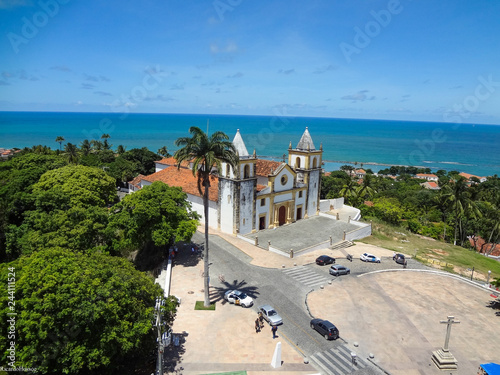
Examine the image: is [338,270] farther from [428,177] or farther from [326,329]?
[428,177]

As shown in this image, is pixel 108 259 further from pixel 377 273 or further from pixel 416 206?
pixel 416 206

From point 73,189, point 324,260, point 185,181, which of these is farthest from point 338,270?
point 73,189

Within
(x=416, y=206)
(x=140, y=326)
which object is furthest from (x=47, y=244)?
(x=416, y=206)

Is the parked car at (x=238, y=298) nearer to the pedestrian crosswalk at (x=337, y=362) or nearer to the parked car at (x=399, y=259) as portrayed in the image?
the pedestrian crosswalk at (x=337, y=362)

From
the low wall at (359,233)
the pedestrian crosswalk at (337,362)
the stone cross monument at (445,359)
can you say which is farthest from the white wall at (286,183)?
the stone cross monument at (445,359)

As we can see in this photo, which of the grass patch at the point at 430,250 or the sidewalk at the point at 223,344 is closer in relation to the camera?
the sidewalk at the point at 223,344

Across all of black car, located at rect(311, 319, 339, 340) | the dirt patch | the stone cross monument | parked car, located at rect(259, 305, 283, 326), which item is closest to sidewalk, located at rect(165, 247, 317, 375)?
parked car, located at rect(259, 305, 283, 326)
